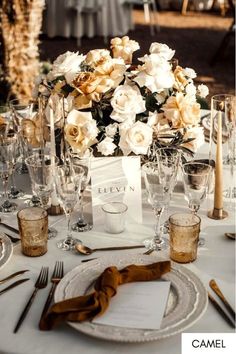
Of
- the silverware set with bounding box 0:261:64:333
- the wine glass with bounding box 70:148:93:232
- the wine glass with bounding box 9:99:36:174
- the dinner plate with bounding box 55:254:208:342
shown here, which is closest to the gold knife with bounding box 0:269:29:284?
the silverware set with bounding box 0:261:64:333

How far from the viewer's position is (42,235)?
53.8 inches

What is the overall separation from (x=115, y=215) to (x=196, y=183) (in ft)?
0.70

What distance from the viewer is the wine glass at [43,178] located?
1.48 meters

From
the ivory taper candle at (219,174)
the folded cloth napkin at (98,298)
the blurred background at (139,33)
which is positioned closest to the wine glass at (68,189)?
the folded cloth napkin at (98,298)

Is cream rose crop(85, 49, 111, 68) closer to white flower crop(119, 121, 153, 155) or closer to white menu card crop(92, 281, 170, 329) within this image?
white flower crop(119, 121, 153, 155)

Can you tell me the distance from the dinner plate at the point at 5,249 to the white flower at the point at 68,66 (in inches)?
17.8

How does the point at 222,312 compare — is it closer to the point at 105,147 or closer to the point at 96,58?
the point at 105,147

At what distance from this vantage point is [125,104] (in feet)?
4.82

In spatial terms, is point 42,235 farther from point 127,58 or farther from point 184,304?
point 127,58

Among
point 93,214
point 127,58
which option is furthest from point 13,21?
point 93,214

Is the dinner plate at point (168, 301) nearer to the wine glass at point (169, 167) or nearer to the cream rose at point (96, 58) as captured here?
the wine glass at point (169, 167)

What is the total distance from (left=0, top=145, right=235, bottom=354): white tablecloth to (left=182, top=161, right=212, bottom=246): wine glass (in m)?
0.09

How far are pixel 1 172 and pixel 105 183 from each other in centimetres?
32

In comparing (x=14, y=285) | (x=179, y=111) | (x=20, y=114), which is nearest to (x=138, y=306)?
(x=14, y=285)
